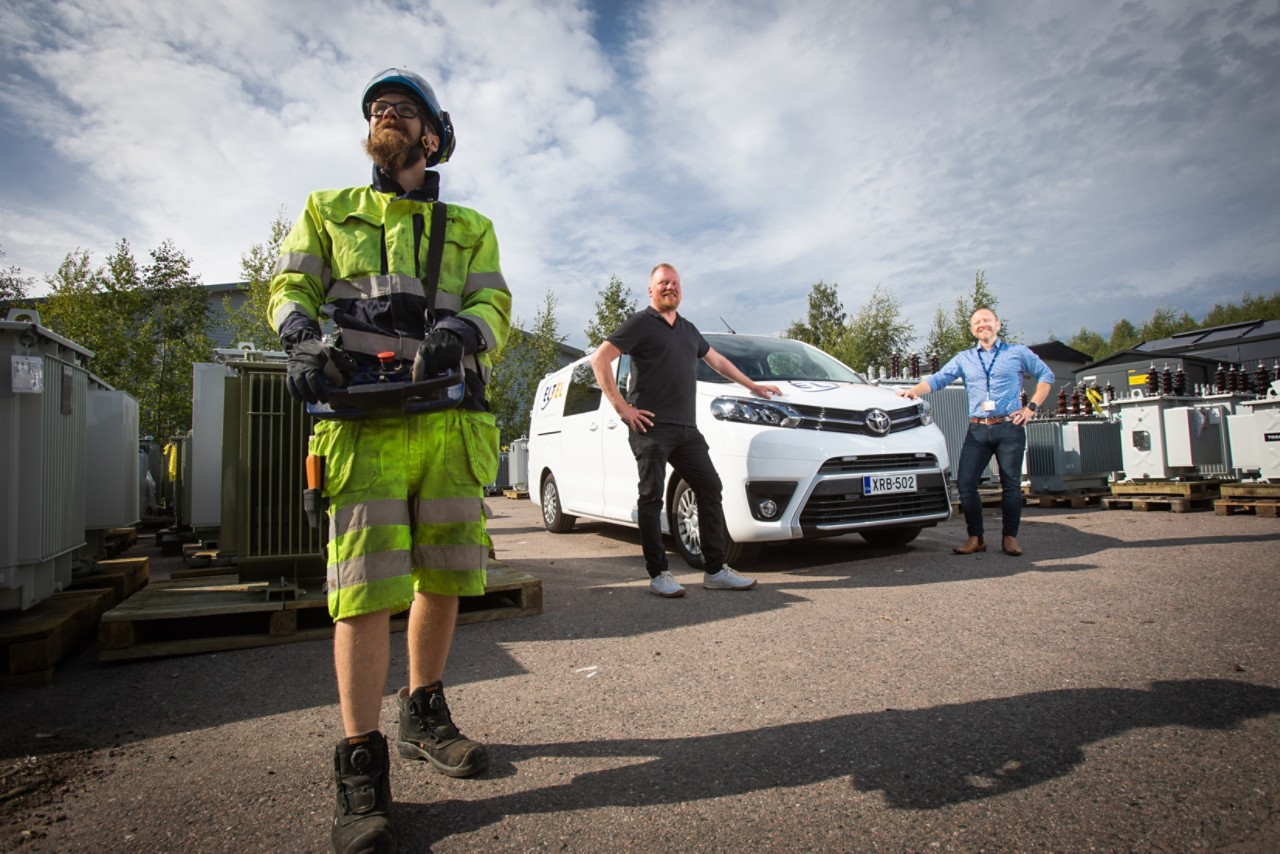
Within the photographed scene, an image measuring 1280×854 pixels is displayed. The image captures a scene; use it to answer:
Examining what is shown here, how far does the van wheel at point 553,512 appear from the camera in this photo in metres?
7.71

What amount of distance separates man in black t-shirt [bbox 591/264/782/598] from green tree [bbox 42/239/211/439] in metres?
15.4

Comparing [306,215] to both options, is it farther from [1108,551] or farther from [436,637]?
[1108,551]

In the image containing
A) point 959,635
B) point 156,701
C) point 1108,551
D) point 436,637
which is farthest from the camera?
point 1108,551

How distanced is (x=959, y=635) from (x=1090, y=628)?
0.58 metres

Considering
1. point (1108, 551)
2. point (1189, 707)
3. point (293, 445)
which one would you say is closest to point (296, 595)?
point (293, 445)

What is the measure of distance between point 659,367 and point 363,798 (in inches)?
124

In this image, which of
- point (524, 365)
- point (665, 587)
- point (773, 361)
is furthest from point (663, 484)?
point (524, 365)

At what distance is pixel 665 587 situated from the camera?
4188 millimetres

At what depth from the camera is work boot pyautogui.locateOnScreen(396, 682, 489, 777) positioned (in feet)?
6.32

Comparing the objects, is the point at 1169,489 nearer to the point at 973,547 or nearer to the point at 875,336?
the point at 973,547

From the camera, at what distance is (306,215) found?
205cm

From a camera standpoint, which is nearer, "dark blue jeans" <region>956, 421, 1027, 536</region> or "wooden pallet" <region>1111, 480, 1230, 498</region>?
"dark blue jeans" <region>956, 421, 1027, 536</region>

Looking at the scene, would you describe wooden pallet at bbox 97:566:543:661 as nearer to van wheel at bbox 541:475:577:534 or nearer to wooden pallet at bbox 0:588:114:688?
wooden pallet at bbox 0:588:114:688

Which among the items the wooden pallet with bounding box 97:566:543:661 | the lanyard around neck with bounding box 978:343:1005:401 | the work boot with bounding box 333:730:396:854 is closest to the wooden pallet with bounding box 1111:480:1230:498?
the lanyard around neck with bounding box 978:343:1005:401
